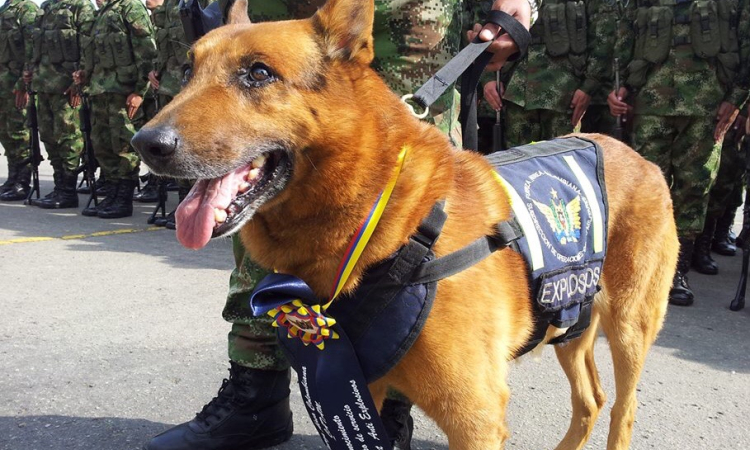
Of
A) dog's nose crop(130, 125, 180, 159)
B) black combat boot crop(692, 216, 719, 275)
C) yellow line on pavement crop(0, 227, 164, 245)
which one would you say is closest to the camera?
dog's nose crop(130, 125, 180, 159)

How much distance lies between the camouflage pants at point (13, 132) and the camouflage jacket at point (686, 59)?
8.41 m

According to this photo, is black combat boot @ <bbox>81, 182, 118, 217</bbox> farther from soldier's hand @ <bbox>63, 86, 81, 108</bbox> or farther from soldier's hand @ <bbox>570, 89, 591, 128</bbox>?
soldier's hand @ <bbox>570, 89, 591, 128</bbox>

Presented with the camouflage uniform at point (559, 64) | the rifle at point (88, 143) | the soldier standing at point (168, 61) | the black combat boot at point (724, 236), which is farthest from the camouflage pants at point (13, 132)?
the black combat boot at point (724, 236)

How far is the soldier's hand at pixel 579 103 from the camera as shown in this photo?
5871mm

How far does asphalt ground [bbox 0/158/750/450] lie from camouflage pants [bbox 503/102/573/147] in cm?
185

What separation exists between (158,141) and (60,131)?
8412mm

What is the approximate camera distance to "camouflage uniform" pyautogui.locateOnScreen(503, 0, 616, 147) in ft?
19.4

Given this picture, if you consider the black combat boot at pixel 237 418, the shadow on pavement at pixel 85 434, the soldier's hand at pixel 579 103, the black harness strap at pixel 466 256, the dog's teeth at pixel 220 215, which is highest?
the dog's teeth at pixel 220 215

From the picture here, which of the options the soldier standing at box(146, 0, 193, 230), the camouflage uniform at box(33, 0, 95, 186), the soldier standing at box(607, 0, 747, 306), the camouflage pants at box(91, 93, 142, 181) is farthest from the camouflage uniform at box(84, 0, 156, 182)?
the soldier standing at box(607, 0, 747, 306)

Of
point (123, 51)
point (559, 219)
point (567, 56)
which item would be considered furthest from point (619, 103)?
point (123, 51)

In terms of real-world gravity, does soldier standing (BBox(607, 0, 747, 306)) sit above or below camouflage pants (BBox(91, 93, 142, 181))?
above

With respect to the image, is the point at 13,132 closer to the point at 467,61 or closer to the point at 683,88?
the point at 683,88

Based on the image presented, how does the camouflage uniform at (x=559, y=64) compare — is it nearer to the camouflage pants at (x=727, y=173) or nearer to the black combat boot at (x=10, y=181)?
the camouflage pants at (x=727, y=173)

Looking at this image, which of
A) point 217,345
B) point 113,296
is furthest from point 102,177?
point 217,345
